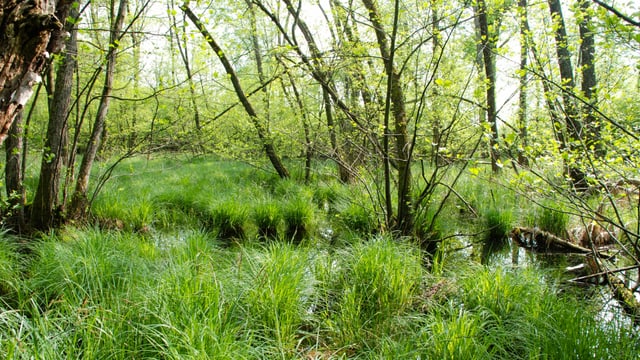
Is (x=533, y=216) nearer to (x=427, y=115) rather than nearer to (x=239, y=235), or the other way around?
(x=427, y=115)

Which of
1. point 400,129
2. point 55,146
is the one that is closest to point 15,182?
point 55,146

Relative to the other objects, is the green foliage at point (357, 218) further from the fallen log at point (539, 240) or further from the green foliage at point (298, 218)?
the fallen log at point (539, 240)

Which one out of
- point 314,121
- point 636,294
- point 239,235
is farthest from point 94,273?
point 314,121

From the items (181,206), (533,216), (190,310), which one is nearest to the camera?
(190,310)

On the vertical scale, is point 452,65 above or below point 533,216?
above

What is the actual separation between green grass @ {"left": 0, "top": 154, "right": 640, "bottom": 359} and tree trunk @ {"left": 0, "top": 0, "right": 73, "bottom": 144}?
1113mm

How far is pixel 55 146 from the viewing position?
14.0ft

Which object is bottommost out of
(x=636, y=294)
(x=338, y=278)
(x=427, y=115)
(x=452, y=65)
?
(x=636, y=294)

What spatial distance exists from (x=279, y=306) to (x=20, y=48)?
7.04ft

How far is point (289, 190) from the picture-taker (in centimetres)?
750

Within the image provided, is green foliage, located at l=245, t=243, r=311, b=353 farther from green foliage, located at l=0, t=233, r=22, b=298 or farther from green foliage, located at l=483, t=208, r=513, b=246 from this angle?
green foliage, located at l=483, t=208, r=513, b=246

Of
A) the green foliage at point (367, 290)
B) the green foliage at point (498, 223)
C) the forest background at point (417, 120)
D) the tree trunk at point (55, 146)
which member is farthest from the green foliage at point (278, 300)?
the green foliage at point (498, 223)

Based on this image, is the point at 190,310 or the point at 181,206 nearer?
the point at 190,310

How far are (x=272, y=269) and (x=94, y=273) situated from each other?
1423 mm
